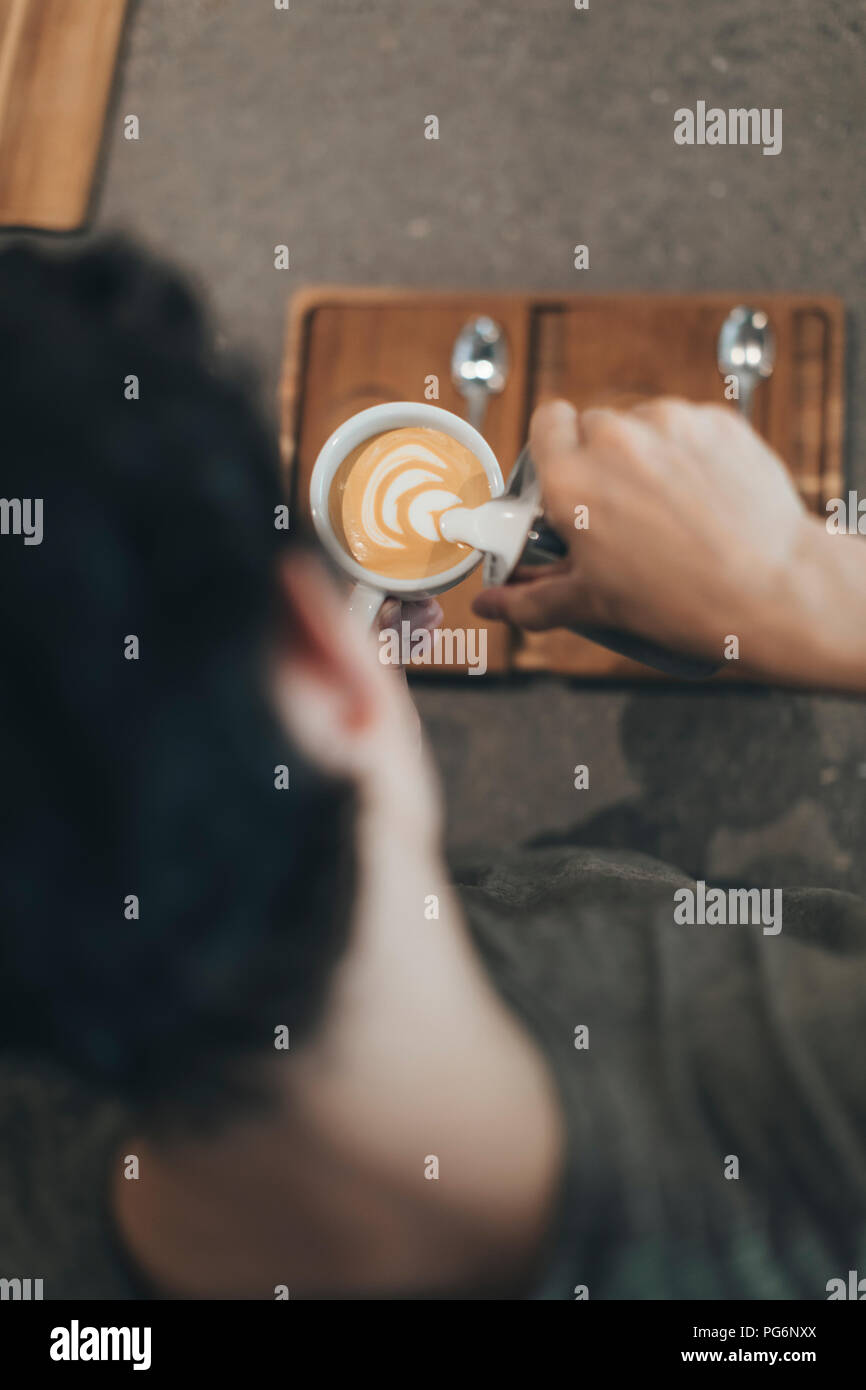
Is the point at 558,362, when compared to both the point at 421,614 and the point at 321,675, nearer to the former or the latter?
the point at 421,614

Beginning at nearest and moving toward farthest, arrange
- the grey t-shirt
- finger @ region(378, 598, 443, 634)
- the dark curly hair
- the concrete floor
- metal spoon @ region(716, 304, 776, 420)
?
1. the dark curly hair
2. the grey t-shirt
3. finger @ region(378, 598, 443, 634)
4. metal spoon @ region(716, 304, 776, 420)
5. the concrete floor

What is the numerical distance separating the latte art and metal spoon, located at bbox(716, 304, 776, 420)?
0.30 m

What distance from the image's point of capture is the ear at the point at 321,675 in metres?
0.39

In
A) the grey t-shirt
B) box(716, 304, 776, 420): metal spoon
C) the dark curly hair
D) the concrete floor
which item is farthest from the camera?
the concrete floor

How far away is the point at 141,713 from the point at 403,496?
0.29 m

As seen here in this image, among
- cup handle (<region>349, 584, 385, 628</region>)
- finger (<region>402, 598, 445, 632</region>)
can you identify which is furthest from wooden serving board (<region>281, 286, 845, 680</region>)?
cup handle (<region>349, 584, 385, 628</region>)

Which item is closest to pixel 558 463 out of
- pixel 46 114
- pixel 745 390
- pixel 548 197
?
pixel 745 390

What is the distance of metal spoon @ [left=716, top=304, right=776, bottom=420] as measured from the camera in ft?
2.48

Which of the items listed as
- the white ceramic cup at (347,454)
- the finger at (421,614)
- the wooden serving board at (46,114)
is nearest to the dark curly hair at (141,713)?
the white ceramic cup at (347,454)

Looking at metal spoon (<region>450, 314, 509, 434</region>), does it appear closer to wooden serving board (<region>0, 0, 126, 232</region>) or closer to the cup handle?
the cup handle

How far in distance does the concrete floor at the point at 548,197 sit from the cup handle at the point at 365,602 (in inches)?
18.2

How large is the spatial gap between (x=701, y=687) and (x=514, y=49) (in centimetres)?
85

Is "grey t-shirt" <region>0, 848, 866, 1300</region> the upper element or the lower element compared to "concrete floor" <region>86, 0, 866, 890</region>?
lower

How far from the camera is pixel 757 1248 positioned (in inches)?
19.9
